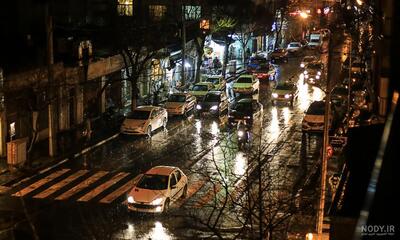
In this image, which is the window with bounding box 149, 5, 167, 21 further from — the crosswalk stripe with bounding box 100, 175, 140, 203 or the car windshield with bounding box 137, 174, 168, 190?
the car windshield with bounding box 137, 174, 168, 190

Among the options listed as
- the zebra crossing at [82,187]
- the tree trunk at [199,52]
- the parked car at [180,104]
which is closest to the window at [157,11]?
the tree trunk at [199,52]

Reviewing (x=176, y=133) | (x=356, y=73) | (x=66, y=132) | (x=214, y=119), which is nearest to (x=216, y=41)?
(x=356, y=73)

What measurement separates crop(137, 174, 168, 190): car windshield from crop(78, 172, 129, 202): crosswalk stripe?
7.90 feet

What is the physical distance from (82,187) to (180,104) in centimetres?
1598

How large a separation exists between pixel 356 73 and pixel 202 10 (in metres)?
13.2

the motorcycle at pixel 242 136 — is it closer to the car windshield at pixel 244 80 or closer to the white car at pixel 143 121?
the white car at pixel 143 121

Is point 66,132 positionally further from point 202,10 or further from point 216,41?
point 216,41

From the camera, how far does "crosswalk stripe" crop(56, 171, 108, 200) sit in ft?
86.2

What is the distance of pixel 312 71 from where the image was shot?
59688 millimetres

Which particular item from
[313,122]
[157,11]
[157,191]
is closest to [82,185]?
[157,191]

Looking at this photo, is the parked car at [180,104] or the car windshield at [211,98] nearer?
the parked car at [180,104]

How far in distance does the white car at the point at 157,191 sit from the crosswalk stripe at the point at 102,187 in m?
2.06

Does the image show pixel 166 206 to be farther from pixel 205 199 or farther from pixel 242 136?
pixel 242 136

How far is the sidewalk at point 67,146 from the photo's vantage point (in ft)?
96.2
